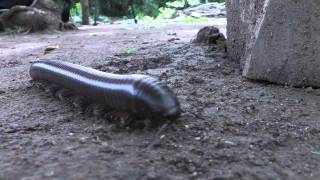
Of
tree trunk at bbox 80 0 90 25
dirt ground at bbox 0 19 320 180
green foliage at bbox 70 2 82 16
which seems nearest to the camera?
dirt ground at bbox 0 19 320 180

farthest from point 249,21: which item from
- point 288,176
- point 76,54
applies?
point 76,54

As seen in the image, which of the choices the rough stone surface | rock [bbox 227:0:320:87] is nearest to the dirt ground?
rock [bbox 227:0:320:87]

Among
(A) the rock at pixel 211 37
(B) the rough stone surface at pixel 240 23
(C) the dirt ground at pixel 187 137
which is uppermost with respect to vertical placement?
(B) the rough stone surface at pixel 240 23

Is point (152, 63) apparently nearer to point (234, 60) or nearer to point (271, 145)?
point (234, 60)

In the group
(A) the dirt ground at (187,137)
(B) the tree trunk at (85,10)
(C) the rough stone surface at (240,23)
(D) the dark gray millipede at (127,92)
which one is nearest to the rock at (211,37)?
(C) the rough stone surface at (240,23)

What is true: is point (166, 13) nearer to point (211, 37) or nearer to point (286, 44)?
point (211, 37)

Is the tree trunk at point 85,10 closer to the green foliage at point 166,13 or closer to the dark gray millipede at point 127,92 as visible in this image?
the green foliage at point 166,13

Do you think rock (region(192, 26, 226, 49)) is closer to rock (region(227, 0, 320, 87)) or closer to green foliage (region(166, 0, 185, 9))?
rock (region(227, 0, 320, 87))
